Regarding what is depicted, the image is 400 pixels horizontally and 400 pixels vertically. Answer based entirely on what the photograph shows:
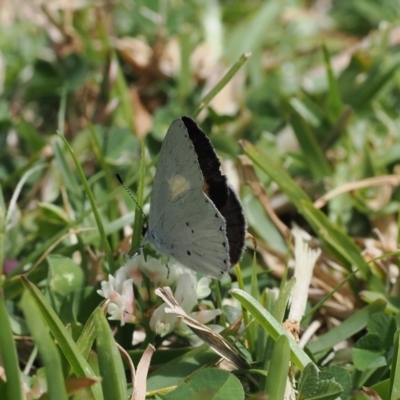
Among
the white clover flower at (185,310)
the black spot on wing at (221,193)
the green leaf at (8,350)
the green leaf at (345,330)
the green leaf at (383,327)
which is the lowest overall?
the green leaf at (345,330)

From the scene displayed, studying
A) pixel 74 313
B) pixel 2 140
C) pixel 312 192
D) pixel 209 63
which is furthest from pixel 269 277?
pixel 209 63

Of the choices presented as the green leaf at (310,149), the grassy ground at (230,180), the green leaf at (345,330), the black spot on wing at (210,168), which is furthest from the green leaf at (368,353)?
the green leaf at (310,149)

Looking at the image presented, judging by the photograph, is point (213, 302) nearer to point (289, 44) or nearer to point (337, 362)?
point (337, 362)

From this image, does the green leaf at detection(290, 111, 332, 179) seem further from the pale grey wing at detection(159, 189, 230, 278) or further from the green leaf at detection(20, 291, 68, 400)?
the green leaf at detection(20, 291, 68, 400)

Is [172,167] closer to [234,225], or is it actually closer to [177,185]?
[177,185]

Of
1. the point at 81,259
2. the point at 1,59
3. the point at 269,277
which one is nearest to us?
the point at 81,259

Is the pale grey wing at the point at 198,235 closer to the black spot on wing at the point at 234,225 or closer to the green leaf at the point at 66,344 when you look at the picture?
the black spot on wing at the point at 234,225

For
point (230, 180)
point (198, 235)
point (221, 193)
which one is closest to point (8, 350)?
point (198, 235)
